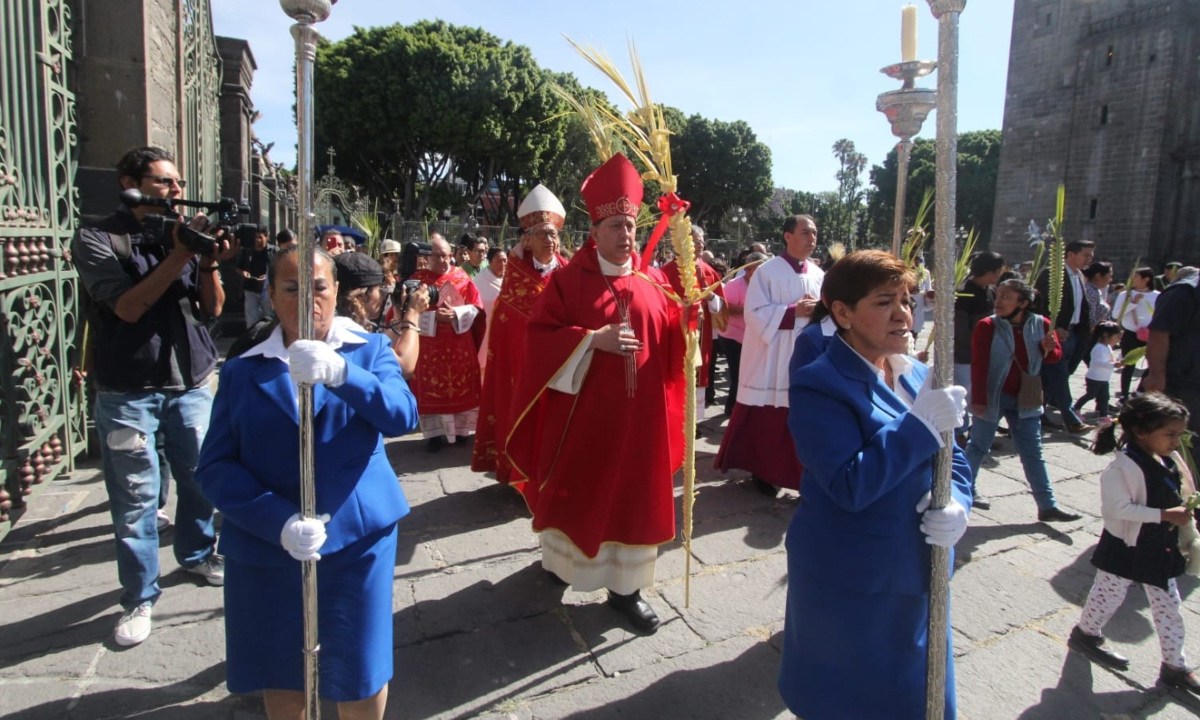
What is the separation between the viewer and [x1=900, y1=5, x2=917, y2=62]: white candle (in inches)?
79.0

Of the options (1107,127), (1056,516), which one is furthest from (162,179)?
(1107,127)

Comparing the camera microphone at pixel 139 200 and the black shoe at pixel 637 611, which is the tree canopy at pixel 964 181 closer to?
the black shoe at pixel 637 611

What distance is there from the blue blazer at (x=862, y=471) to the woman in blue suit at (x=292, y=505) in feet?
3.71

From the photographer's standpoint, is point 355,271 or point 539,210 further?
point 539,210

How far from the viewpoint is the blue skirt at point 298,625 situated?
75.7 inches

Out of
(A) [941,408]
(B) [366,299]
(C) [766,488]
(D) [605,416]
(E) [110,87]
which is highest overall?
(E) [110,87]

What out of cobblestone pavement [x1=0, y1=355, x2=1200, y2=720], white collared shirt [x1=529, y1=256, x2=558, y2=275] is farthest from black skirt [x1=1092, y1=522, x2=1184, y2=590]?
white collared shirt [x1=529, y1=256, x2=558, y2=275]

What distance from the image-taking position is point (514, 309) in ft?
15.8

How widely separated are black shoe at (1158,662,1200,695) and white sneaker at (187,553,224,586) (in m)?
4.20

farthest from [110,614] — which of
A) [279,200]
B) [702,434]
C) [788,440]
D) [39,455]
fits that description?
[279,200]

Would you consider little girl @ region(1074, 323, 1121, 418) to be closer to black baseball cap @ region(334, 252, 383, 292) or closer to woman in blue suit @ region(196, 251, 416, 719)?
black baseball cap @ region(334, 252, 383, 292)

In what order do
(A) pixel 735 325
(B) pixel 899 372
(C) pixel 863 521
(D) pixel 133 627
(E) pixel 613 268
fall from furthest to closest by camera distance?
1. (A) pixel 735 325
2. (E) pixel 613 268
3. (D) pixel 133 627
4. (B) pixel 899 372
5. (C) pixel 863 521

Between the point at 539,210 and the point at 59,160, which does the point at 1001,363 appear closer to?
the point at 539,210

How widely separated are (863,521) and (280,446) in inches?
62.1
